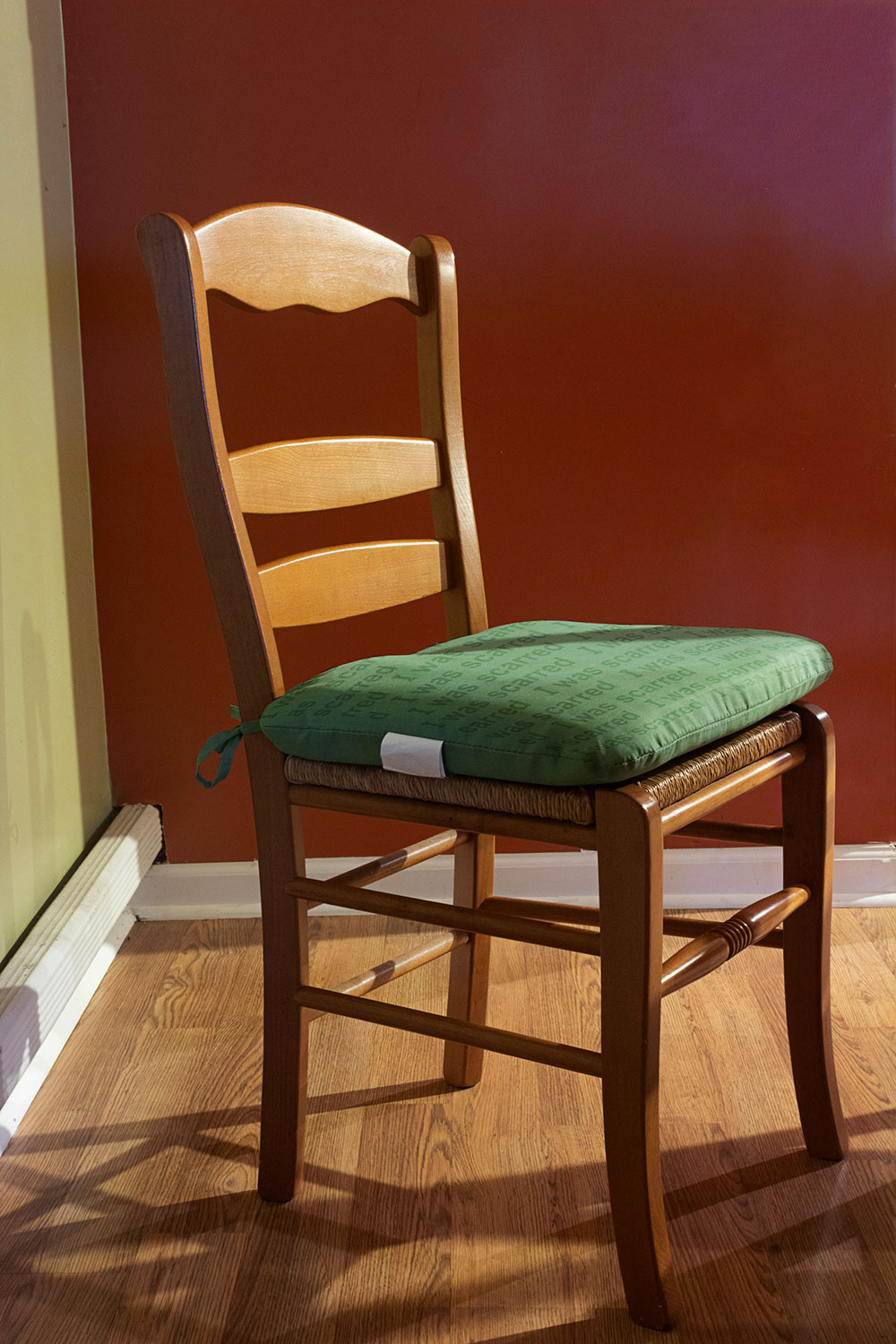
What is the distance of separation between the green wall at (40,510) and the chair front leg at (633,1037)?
2.55ft

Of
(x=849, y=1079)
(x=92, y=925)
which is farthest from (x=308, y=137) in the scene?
(x=849, y=1079)

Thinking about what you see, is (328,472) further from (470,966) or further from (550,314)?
(550,314)

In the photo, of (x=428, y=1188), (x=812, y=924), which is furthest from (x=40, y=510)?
(x=812, y=924)

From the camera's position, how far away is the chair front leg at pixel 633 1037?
0.85 meters

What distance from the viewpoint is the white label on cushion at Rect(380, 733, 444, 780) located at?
35.2 inches

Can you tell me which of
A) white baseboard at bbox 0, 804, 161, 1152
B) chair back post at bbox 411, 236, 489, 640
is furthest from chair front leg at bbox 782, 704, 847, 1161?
white baseboard at bbox 0, 804, 161, 1152

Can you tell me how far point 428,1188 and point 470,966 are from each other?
9.3 inches

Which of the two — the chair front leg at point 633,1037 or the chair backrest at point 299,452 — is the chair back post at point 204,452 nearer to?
the chair backrest at point 299,452

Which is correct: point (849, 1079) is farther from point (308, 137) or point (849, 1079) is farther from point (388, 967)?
point (308, 137)

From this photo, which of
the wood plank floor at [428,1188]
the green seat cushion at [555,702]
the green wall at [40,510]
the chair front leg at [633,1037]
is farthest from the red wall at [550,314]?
the chair front leg at [633,1037]

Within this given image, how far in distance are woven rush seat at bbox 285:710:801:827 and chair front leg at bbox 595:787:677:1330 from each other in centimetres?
3

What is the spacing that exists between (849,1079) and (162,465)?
1228 millimetres

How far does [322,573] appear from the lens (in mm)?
1104

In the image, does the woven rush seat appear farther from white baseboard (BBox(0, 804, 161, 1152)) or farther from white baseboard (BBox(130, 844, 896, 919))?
white baseboard (BBox(130, 844, 896, 919))
